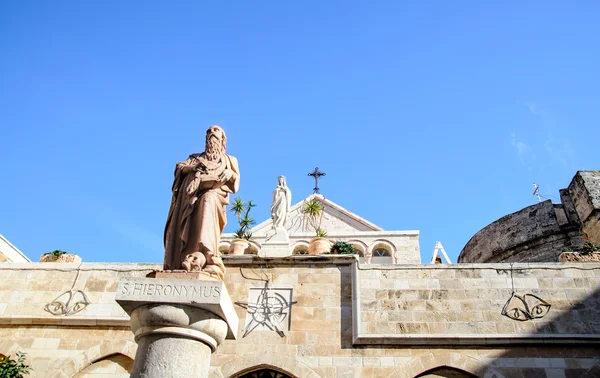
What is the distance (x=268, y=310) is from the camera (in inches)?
414

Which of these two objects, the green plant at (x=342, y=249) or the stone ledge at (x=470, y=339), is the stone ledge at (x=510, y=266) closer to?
the green plant at (x=342, y=249)

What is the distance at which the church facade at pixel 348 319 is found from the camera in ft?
31.9

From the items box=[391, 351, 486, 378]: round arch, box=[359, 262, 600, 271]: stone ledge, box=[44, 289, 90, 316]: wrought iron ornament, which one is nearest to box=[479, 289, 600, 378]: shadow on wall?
box=[391, 351, 486, 378]: round arch

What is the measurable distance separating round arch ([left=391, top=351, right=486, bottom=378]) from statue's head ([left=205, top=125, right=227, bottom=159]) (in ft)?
19.8

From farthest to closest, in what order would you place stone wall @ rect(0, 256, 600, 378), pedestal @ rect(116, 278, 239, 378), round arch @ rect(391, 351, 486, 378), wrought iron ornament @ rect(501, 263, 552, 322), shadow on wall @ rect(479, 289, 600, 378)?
wrought iron ornament @ rect(501, 263, 552, 322) < stone wall @ rect(0, 256, 600, 378) < round arch @ rect(391, 351, 486, 378) < shadow on wall @ rect(479, 289, 600, 378) < pedestal @ rect(116, 278, 239, 378)

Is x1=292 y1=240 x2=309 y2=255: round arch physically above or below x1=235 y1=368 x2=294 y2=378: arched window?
above

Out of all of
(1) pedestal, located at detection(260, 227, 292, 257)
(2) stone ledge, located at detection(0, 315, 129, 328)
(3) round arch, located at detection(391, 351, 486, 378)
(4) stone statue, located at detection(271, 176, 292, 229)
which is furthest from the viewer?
(4) stone statue, located at detection(271, 176, 292, 229)

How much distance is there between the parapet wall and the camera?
51.0ft

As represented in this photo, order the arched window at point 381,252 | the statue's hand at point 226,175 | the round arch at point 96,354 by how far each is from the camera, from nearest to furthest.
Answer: the statue's hand at point 226,175 → the round arch at point 96,354 → the arched window at point 381,252

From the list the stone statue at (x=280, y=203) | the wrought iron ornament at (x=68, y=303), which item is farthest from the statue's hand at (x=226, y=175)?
the wrought iron ornament at (x=68, y=303)

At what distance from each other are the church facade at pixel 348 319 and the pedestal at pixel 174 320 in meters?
5.58

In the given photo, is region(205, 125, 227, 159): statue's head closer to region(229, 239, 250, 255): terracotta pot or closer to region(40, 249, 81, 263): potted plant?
region(229, 239, 250, 255): terracotta pot

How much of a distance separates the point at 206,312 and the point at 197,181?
156cm

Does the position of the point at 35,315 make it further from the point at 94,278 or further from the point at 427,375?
the point at 427,375
